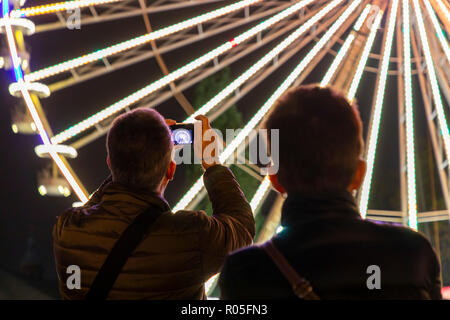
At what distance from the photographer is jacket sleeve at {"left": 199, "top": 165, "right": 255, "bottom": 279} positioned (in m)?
1.94

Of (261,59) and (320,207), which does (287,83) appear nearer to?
(261,59)

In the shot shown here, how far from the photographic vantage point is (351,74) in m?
7.05

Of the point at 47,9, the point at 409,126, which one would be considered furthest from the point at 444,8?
the point at 47,9

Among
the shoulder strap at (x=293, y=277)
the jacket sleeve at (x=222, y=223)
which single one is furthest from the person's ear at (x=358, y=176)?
the jacket sleeve at (x=222, y=223)

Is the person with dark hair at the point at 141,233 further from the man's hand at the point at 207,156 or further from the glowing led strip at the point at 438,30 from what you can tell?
Result: the glowing led strip at the point at 438,30

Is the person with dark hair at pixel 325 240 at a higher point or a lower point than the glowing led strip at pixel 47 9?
lower

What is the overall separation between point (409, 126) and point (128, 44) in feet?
13.1

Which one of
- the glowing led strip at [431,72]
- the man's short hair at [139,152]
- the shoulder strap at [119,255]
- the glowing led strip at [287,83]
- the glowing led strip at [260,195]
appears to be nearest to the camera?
the shoulder strap at [119,255]

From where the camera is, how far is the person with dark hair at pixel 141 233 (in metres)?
1.85

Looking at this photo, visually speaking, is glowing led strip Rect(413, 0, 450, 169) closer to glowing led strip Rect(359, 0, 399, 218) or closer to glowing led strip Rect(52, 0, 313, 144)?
glowing led strip Rect(359, 0, 399, 218)

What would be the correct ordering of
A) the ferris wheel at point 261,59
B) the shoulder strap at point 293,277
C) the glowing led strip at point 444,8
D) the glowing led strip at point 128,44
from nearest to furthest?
1. the shoulder strap at point 293,277
2. the ferris wheel at point 261,59
3. the glowing led strip at point 128,44
4. the glowing led strip at point 444,8

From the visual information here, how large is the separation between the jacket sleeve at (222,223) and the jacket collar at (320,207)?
0.50 meters

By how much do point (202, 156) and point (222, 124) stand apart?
738cm

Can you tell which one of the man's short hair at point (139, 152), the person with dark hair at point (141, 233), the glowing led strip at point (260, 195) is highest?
the glowing led strip at point (260, 195)
